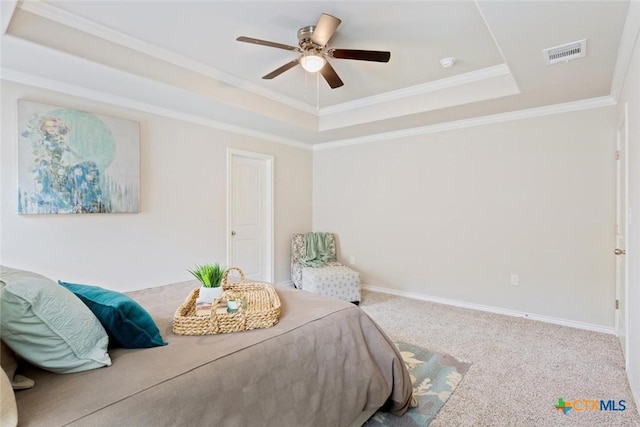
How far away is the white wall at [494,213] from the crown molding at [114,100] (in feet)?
5.73

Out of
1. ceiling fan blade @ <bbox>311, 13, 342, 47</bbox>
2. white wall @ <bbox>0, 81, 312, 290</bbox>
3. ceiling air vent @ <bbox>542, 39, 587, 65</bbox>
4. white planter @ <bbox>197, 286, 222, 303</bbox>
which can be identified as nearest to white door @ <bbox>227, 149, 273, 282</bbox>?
white wall @ <bbox>0, 81, 312, 290</bbox>

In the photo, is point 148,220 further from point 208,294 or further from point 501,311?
point 501,311

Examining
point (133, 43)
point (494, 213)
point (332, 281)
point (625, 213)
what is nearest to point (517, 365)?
point (625, 213)

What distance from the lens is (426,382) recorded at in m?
2.27

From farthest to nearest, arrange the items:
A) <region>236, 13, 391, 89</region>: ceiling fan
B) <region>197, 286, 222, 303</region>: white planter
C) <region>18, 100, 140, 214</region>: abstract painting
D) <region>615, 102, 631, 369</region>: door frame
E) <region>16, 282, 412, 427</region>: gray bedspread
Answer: <region>18, 100, 140, 214</region>: abstract painting
<region>615, 102, 631, 369</region>: door frame
<region>236, 13, 391, 89</region>: ceiling fan
<region>197, 286, 222, 303</region>: white planter
<region>16, 282, 412, 427</region>: gray bedspread

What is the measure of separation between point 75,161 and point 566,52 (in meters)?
3.96

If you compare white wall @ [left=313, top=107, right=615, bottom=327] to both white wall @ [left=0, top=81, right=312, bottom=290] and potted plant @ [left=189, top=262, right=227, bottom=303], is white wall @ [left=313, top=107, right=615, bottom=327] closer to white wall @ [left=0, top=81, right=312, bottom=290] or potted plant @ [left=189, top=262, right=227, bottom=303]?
white wall @ [left=0, top=81, right=312, bottom=290]

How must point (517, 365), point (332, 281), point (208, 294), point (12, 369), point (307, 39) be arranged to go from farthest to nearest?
point (332, 281), point (517, 365), point (307, 39), point (208, 294), point (12, 369)

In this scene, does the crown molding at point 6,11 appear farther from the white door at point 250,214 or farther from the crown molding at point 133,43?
the white door at point 250,214

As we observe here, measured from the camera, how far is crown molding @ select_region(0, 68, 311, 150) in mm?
2611

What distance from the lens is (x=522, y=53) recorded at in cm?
233

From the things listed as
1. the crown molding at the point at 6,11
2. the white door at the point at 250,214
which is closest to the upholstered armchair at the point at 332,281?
the white door at the point at 250,214

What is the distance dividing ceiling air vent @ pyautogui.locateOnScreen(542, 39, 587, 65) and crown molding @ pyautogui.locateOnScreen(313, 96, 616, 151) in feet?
3.97

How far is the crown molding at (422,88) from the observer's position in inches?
123
